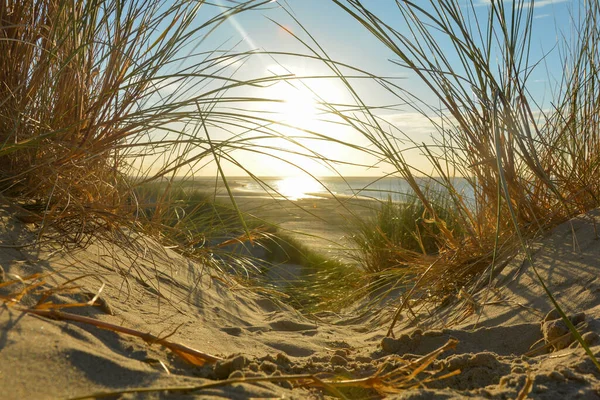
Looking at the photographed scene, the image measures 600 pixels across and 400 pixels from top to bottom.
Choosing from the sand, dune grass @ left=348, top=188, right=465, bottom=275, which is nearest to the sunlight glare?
dune grass @ left=348, top=188, right=465, bottom=275

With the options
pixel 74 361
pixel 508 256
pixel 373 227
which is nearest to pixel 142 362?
pixel 74 361

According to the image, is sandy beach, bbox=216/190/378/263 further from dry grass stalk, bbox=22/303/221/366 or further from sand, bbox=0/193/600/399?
dry grass stalk, bbox=22/303/221/366

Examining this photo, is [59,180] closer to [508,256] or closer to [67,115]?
[67,115]

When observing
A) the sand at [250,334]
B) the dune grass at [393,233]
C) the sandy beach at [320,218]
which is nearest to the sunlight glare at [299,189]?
the sandy beach at [320,218]

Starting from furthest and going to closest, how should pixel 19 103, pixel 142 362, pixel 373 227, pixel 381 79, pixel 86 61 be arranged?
pixel 373 227 < pixel 86 61 < pixel 19 103 < pixel 381 79 < pixel 142 362

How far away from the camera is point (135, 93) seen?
1.68 metres

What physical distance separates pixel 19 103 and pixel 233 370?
1.02 meters

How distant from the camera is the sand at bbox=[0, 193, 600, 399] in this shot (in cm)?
85

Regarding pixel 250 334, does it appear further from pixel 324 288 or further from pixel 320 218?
pixel 324 288

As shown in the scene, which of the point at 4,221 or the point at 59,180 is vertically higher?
the point at 59,180

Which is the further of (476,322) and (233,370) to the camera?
(476,322)

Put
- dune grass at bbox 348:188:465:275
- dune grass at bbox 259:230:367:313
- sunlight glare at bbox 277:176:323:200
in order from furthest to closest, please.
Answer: sunlight glare at bbox 277:176:323:200, dune grass at bbox 348:188:465:275, dune grass at bbox 259:230:367:313

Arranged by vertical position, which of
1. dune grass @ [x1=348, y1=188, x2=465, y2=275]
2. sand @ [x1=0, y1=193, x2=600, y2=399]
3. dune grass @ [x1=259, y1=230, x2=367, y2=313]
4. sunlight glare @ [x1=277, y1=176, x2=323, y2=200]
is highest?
sunlight glare @ [x1=277, y1=176, x2=323, y2=200]

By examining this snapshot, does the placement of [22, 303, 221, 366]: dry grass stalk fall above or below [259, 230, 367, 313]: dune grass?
above
